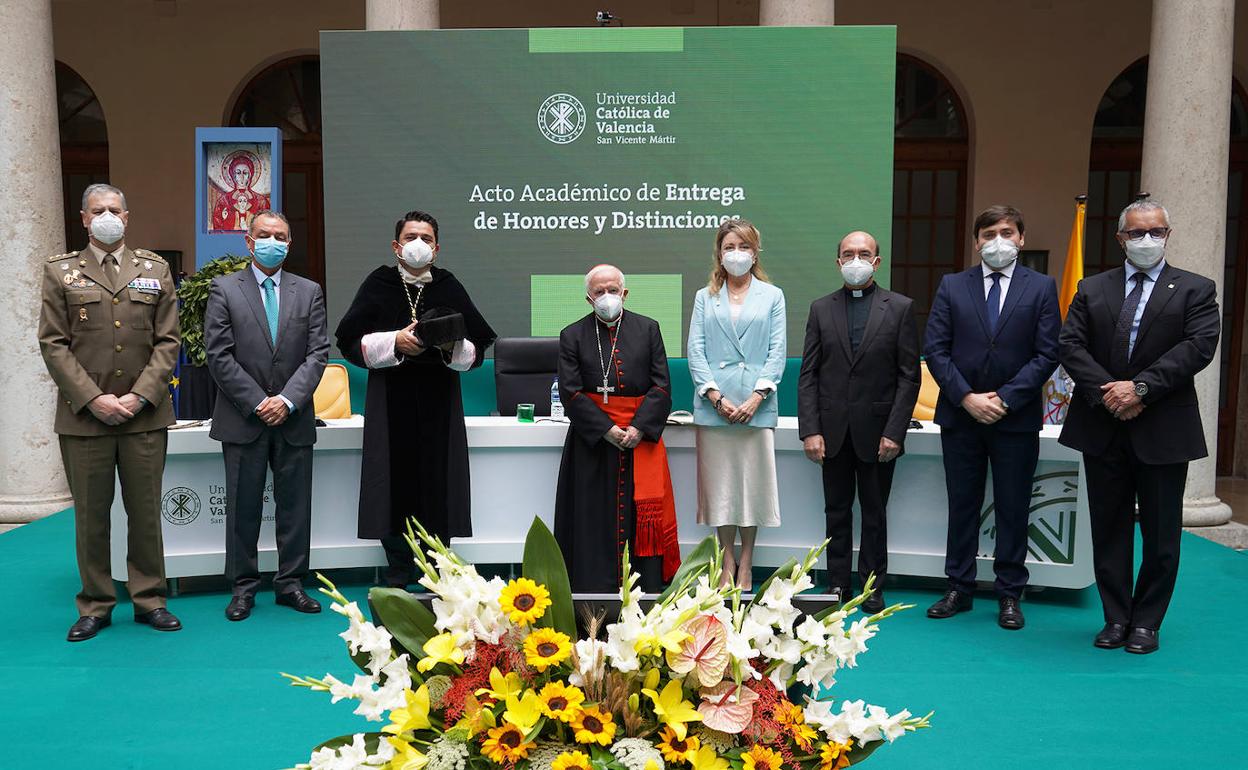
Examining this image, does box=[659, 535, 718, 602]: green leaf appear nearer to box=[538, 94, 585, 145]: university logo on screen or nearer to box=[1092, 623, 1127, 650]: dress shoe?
box=[1092, 623, 1127, 650]: dress shoe

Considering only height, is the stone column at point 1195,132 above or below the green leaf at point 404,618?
above

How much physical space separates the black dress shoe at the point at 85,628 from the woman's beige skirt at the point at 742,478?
2781 millimetres

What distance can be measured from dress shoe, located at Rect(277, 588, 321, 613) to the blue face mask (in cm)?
152

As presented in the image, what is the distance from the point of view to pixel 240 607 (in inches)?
185

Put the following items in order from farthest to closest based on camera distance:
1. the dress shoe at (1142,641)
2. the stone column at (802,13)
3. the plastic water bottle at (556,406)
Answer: the stone column at (802,13), the plastic water bottle at (556,406), the dress shoe at (1142,641)

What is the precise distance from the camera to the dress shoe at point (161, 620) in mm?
4508

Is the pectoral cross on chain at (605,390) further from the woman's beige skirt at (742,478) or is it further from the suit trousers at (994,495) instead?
the suit trousers at (994,495)

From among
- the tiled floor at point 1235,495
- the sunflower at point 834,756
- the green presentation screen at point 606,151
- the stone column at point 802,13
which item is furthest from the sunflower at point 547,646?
the tiled floor at point 1235,495

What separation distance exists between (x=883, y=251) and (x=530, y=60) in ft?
8.24

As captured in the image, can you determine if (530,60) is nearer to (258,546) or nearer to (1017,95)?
(258,546)

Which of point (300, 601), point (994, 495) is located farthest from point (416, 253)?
point (994, 495)

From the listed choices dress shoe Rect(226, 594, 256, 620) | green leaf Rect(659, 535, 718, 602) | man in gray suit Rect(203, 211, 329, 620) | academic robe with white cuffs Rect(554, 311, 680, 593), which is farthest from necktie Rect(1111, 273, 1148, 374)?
dress shoe Rect(226, 594, 256, 620)

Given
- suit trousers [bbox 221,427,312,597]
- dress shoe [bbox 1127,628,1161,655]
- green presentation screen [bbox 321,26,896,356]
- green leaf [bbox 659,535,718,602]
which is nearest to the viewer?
green leaf [bbox 659,535,718,602]

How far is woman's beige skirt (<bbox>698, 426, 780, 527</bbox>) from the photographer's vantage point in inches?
193
